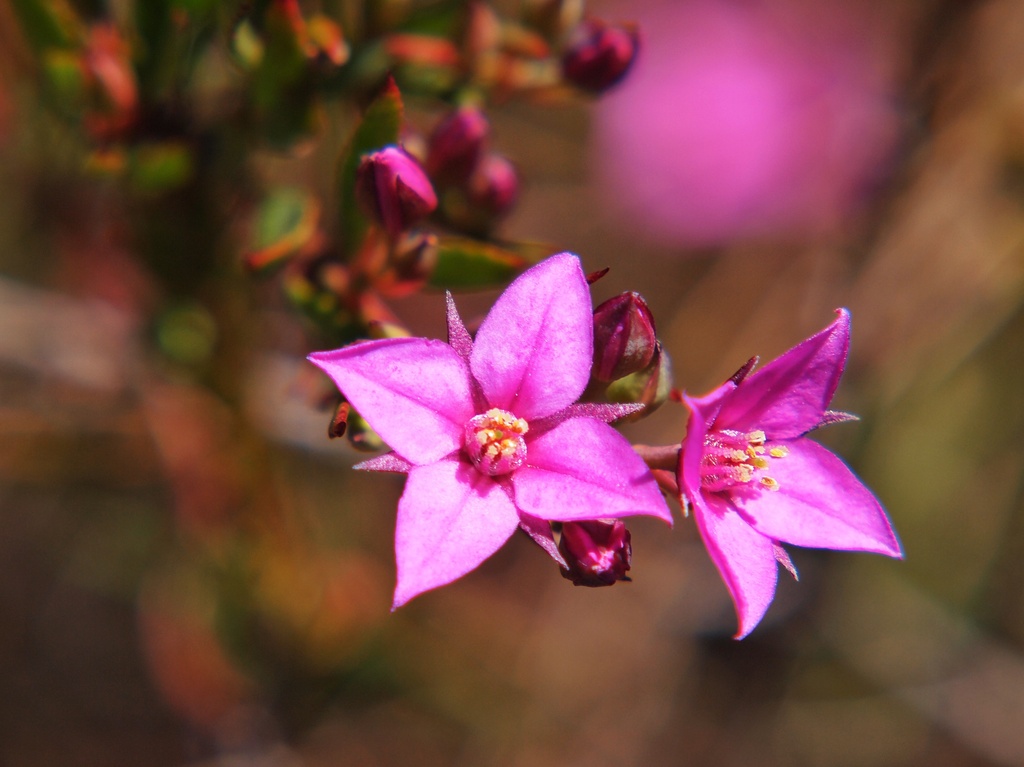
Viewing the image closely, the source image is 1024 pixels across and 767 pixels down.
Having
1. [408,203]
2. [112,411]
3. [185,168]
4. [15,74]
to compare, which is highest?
[408,203]

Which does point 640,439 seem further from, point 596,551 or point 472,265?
point 596,551

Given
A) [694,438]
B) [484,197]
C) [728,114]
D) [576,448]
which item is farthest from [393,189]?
[728,114]

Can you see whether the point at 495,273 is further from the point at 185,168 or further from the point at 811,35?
the point at 811,35

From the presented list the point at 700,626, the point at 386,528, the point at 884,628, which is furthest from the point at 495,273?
the point at 884,628

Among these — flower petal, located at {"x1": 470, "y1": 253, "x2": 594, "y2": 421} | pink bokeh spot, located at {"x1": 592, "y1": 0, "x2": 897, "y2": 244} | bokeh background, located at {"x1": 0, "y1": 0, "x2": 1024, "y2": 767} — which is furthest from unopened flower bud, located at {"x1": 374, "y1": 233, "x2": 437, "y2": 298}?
pink bokeh spot, located at {"x1": 592, "y1": 0, "x2": 897, "y2": 244}

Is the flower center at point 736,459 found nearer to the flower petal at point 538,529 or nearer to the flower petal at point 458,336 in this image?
the flower petal at point 538,529

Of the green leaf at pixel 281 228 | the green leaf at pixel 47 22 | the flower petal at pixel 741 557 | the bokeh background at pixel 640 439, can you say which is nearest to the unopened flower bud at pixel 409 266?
the green leaf at pixel 281 228

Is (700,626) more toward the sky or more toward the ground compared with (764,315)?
more toward the ground
